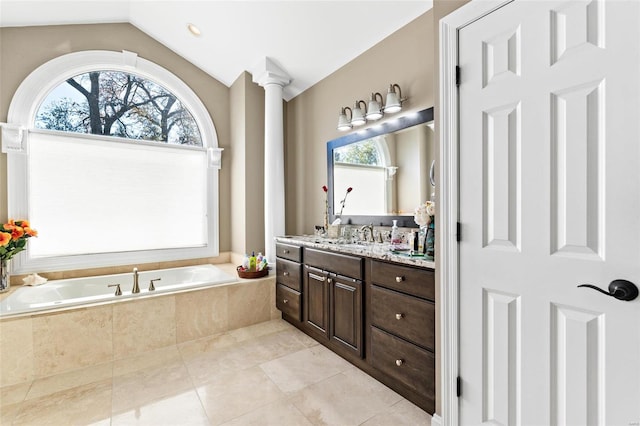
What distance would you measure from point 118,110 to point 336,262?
3.11m

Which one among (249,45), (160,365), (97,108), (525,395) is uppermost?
(249,45)

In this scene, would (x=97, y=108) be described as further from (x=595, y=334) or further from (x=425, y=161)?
(x=595, y=334)

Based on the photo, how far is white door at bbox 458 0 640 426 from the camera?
38.8 inches

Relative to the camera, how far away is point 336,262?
2.30 m

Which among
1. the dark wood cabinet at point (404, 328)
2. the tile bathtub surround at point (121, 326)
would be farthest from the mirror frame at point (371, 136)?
the tile bathtub surround at point (121, 326)

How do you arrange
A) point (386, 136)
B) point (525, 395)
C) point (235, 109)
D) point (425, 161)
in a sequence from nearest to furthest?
point (525, 395)
point (425, 161)
point (386, 136)
point (235, 109)

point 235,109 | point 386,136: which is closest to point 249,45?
point 235,109

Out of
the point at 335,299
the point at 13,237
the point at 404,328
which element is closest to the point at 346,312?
the point at 335,299

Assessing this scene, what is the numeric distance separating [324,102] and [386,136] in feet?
3.47

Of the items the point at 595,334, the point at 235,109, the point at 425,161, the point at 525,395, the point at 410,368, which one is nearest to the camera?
the point at 595,334

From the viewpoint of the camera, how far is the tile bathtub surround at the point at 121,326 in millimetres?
2094

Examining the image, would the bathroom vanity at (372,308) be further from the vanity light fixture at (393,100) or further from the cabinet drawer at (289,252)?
the vanity light fixture at (393,100)

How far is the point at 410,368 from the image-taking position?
5.63 ft

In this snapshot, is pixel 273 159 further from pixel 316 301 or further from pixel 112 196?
pixel 112 196
